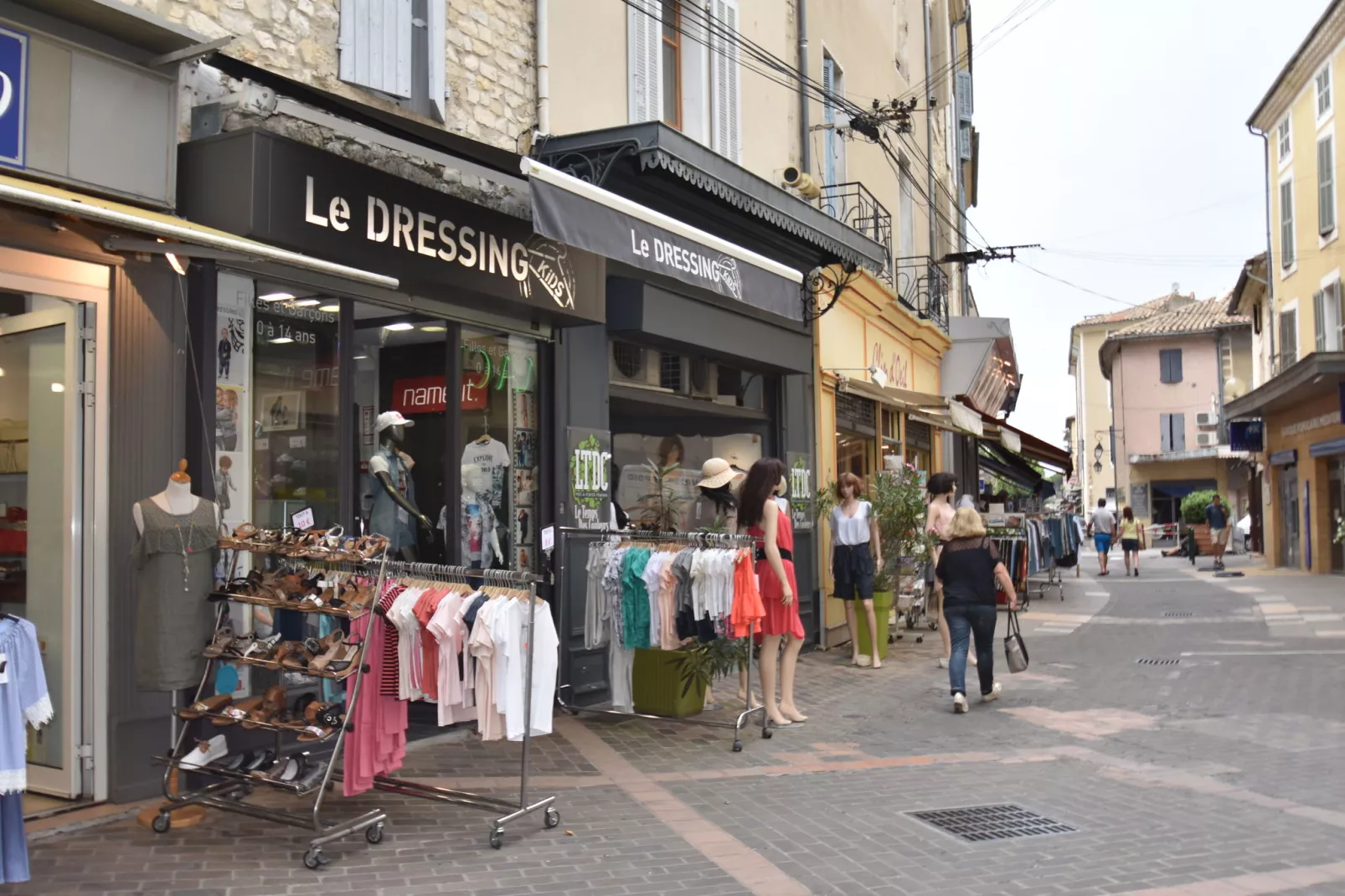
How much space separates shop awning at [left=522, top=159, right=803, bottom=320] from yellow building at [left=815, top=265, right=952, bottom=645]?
3.37 metres

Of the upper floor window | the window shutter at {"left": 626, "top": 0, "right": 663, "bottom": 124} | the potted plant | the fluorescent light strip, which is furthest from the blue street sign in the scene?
the upper floor window

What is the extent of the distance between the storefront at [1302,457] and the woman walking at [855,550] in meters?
13.4

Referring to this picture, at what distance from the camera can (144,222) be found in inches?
178

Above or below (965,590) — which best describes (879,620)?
below

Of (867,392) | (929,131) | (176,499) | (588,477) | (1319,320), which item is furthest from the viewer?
(1319,320)

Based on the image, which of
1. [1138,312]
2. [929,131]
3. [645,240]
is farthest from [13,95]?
[1138,312]

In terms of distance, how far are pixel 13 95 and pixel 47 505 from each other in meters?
2.01

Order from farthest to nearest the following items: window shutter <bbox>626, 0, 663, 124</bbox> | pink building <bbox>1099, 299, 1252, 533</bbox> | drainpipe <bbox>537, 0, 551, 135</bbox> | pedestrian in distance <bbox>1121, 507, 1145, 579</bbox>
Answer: pink building <bbox>1099, 299, 1252, 533</bbox> < pedestrian in distance <bbox>1121, 507, 1145, 579</bbox> < window shutter <bbox>626, 0, 663, 124</bbox> < drainpipe <bbox>537, 0, 551, 135</bbox>

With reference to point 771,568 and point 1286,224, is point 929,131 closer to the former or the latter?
point 1286,224

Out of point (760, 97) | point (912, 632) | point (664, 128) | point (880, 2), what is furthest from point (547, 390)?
point (880, 2)

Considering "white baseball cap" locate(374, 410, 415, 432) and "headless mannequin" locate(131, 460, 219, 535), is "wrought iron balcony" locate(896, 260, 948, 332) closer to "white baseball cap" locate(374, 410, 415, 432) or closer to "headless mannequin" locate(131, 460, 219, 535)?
"white baseball cap" locate(374, 410, 415, 432)

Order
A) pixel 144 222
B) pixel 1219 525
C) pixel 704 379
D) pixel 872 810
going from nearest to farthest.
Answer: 1. pixel 144 222
2. pixel 872 810
3. pixel 704 379
4. pixel 1219 525

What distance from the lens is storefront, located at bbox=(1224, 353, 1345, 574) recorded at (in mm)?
22297

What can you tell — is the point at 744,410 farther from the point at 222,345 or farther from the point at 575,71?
the point at 222,345
